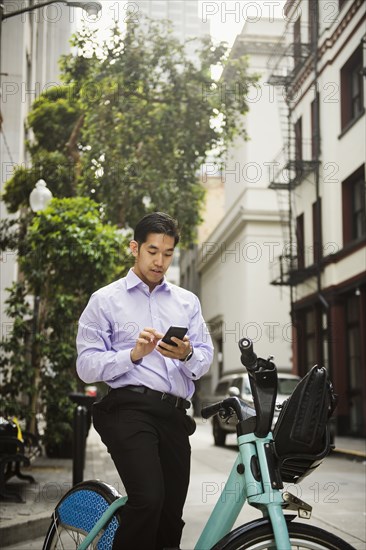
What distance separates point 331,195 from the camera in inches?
939

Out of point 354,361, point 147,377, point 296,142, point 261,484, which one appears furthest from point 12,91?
point 261,484

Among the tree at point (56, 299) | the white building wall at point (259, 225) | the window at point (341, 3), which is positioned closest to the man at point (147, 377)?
the tree at point (56, 299)

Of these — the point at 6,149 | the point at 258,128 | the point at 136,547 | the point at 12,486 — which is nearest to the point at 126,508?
the point at 136,547

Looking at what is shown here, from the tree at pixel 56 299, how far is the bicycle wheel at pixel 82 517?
8.49 meters

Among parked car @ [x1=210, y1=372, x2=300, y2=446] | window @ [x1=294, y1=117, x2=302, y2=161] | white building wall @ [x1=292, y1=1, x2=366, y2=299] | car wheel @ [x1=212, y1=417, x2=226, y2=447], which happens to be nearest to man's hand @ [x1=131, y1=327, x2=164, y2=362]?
parked car @ [x1=210, y1=372, x2=300, y2=446]

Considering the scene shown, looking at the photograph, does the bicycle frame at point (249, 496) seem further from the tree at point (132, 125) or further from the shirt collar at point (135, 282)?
the tree at point (132, 125)

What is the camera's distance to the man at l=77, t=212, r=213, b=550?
3.12 meters

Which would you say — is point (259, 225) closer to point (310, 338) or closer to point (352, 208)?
point (310, 338)

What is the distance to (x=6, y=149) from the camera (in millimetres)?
20625

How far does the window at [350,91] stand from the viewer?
2273 cm

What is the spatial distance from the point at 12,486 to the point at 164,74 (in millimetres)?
15785

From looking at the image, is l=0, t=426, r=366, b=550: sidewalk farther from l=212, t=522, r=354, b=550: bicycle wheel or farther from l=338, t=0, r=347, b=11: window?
l=338, t=0, r=347, b=11: window

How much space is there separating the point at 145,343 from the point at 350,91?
21.5m

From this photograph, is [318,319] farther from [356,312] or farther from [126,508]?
[126,508]
